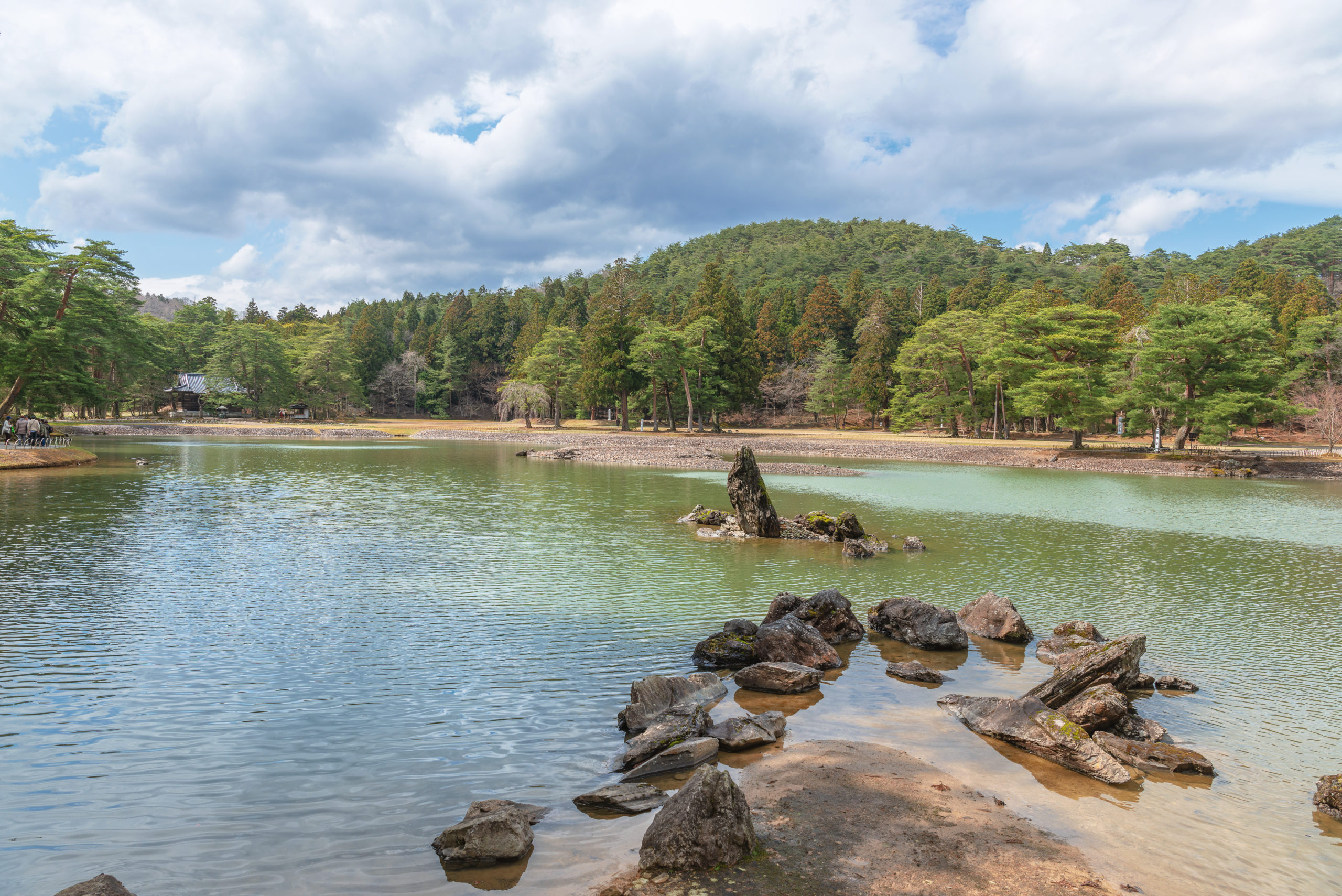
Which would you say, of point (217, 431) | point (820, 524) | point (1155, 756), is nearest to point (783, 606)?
point (1155, 756)

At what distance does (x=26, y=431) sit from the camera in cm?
3475

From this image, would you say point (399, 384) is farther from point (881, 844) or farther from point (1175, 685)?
point (881, 844)

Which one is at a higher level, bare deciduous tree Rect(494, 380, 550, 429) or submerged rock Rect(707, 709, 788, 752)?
bare deciduous tree Rect(494, 380, 550, 429)

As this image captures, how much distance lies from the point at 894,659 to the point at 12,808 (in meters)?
8.47

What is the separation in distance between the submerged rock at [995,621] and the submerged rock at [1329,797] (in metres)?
4.20

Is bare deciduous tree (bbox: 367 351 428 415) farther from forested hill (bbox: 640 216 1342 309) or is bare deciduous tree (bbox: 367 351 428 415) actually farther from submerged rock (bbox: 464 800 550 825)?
submerged rock (bbox: 464 800 550 825)

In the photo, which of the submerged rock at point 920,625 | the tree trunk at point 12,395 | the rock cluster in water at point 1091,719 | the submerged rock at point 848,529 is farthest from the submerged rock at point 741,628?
the tree trunk at point 12,395

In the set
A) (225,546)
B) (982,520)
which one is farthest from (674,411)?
(225,546)

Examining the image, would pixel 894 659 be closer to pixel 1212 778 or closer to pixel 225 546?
pixel 1212 778

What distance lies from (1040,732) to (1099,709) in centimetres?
72

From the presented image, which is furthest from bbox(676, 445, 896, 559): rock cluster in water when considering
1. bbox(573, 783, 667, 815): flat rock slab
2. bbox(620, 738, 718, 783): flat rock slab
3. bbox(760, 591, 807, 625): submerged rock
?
bbox(573, 783, 667, 815): flat rock slab

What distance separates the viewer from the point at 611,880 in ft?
14.5

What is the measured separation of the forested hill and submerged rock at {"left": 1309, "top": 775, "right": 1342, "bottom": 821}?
3028 inches

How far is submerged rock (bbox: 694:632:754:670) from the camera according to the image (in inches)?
341
